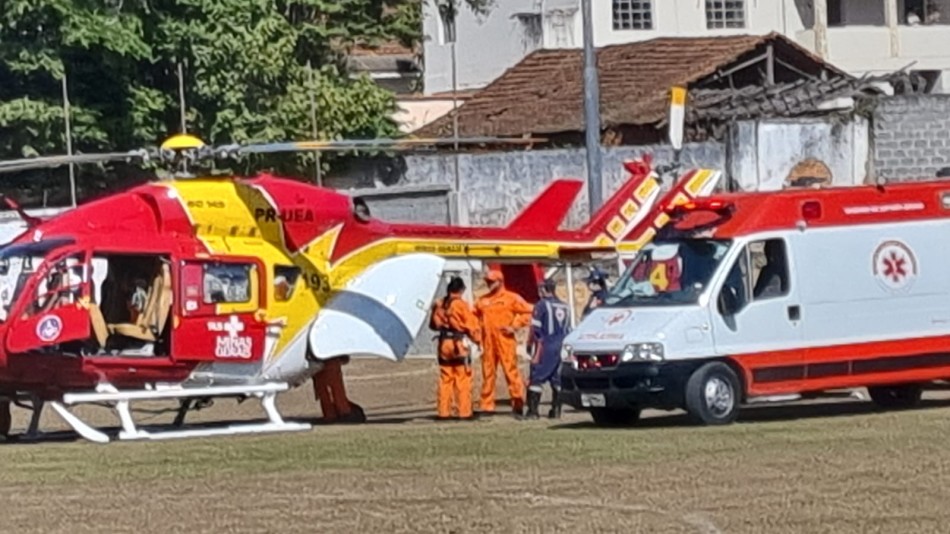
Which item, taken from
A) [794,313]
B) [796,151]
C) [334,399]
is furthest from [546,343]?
[796,151]

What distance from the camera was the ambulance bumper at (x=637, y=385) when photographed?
19.6 meters

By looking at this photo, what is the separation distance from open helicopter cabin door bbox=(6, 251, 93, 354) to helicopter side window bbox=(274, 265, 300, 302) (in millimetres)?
2379

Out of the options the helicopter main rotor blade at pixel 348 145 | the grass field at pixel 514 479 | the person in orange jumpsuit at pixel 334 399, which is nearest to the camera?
the grass field at pixel 514 479

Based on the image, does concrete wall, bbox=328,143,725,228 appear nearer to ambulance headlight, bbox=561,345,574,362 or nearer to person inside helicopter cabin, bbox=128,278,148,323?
person inside helicopter cabin, bbox=128,278,148,323

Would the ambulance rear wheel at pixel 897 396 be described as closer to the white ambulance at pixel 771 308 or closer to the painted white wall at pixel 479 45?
the white ambulance at pixel 771 308

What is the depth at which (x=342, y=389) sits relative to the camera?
23.8 metres

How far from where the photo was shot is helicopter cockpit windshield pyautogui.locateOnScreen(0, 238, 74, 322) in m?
20.2

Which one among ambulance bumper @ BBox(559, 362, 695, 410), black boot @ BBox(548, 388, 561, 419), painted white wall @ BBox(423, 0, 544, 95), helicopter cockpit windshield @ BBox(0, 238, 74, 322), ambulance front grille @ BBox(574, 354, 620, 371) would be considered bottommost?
black boot @ BBox(548, 388, 561, 419)

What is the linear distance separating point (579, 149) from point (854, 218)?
1744cm

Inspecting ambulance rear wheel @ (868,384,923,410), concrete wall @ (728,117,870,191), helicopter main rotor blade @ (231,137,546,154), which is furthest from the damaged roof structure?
helicopter main rotor blade @ (231,137,546,154)

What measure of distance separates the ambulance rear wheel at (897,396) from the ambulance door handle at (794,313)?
1.86 metres

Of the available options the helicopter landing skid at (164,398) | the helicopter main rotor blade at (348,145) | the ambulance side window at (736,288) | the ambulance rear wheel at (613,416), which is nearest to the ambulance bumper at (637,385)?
the ambulance rear wheel at (613,416)

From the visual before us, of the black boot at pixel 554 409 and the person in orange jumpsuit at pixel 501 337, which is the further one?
the person in orange jumpsuit at pixel 501 337

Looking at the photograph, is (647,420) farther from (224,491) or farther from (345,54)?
(345,54)
